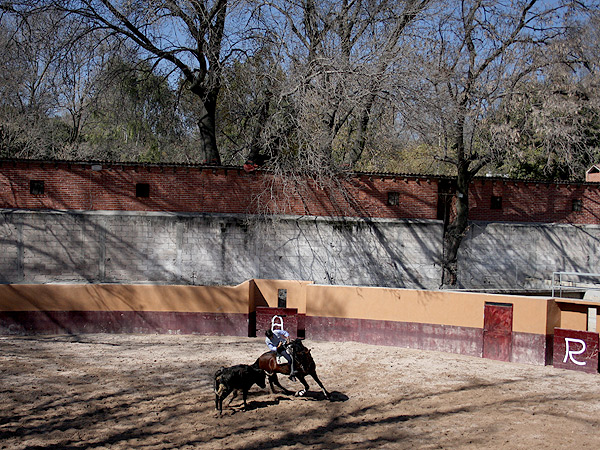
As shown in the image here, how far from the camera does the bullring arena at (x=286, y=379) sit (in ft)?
Result: 31.2

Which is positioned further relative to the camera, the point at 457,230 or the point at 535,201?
the point at 535,201

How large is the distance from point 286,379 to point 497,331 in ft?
18.6

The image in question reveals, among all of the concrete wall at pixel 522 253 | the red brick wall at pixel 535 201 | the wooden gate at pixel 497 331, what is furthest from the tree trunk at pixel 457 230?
the wooden gate at pixel 497 331

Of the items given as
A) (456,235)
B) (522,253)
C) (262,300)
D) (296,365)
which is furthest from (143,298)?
(522,253)

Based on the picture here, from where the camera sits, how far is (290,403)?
1127 cm

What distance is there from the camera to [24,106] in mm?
36688

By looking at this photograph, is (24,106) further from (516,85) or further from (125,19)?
(516,85)

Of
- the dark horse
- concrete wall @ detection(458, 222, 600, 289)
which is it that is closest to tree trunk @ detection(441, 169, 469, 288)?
concrete wall @ detection(458, 222, 600, 289)

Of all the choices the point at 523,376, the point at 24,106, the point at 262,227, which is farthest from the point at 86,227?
the point at 24,106

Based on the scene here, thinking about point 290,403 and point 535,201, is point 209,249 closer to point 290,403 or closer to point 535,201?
point 290,403

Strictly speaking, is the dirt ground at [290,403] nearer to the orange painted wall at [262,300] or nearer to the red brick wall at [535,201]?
the orange painted wall at [262,300]

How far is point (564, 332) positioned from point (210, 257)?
12.7m

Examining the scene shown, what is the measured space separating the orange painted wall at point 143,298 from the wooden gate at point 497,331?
6.64 metres

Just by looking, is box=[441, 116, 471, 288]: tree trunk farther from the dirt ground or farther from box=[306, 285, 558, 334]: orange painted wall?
the dirt ground
